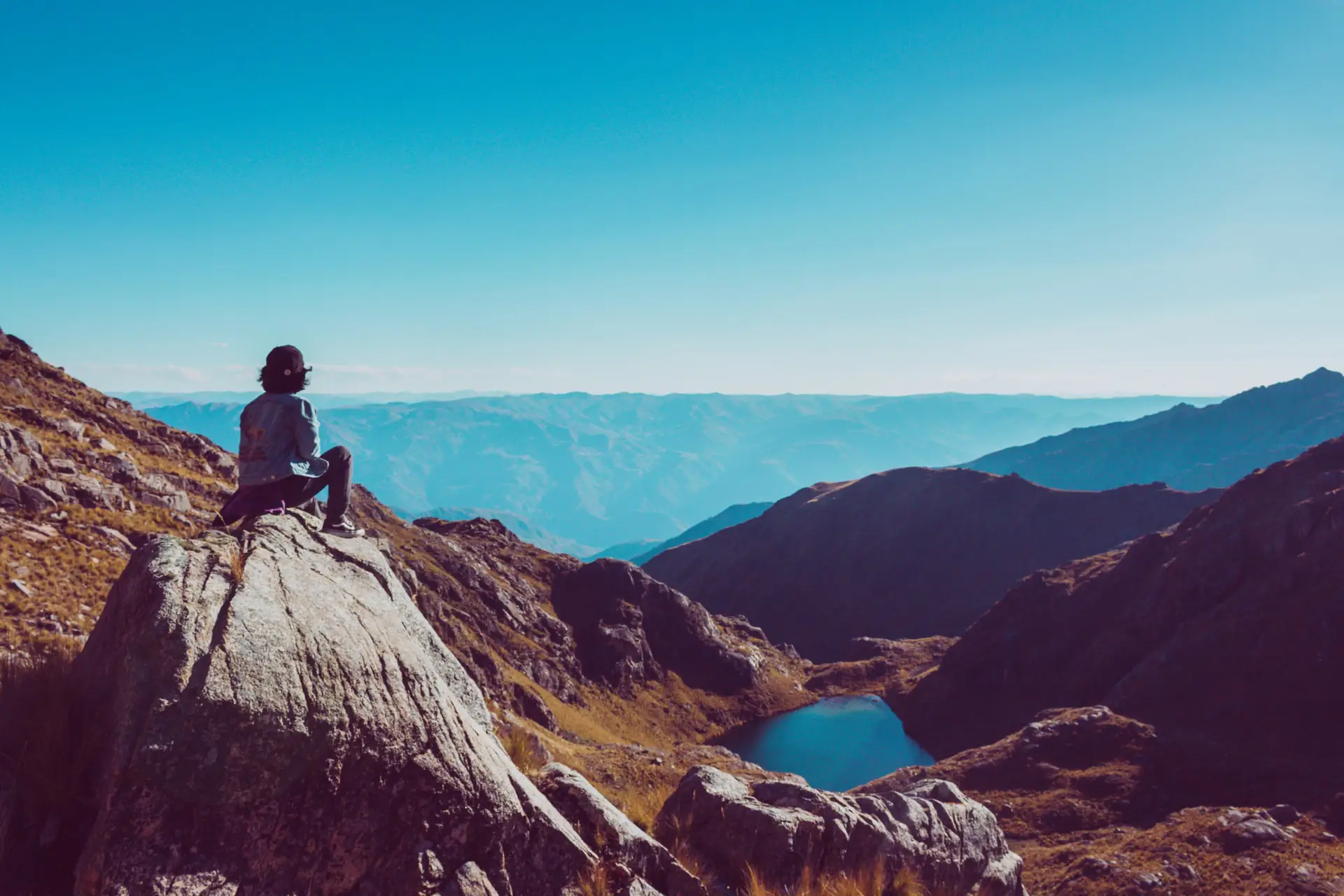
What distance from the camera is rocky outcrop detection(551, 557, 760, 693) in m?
109

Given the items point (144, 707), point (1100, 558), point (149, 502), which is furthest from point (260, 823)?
point (1100, 558)

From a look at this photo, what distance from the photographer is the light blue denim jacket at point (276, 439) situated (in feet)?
31.9

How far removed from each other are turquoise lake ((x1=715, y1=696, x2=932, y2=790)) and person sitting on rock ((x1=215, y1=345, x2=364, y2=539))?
94.4m

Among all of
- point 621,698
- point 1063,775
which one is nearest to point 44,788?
point 1063,775

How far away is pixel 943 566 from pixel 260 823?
206905 mm

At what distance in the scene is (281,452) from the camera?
390 inches

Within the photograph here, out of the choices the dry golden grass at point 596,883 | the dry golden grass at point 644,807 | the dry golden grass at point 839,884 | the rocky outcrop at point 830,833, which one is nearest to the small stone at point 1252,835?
the rocky outcrop at point 830,833

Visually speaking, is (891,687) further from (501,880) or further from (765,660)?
(501,880)

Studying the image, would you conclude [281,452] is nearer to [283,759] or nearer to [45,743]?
[45,743]

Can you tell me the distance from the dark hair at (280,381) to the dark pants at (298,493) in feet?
3.44

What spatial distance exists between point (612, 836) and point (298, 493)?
660cm

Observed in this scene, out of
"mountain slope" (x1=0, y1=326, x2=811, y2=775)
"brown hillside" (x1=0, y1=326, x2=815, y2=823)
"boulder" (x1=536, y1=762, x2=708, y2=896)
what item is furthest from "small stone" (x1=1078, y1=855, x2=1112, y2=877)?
"boulder" (x1=536, y1=762, x2=708, y2=896)

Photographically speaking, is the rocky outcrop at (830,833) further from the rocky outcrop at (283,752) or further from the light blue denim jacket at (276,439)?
the light blue denim jacket at (276,439)

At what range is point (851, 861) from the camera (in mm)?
14523
